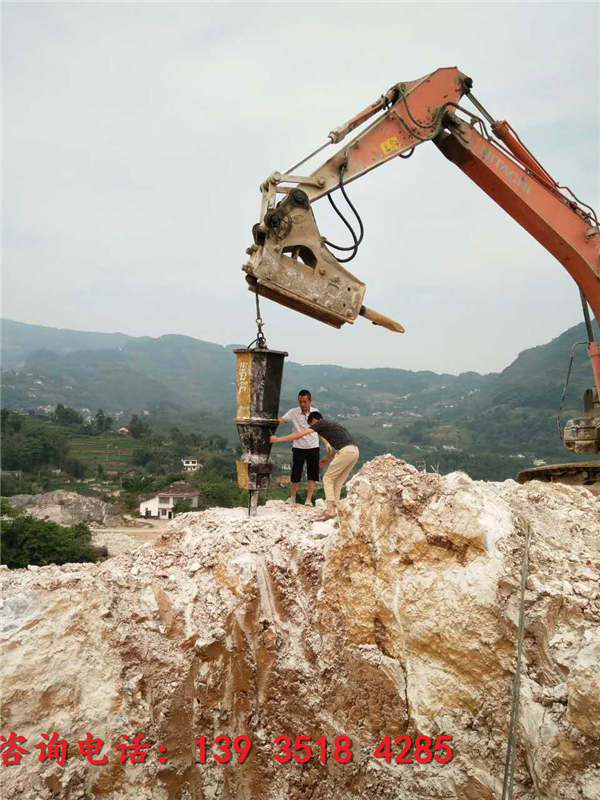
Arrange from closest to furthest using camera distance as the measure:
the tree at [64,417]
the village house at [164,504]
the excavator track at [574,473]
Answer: the excavator track at [574,473] → the village house at [164,504] → the tree at [64,417]

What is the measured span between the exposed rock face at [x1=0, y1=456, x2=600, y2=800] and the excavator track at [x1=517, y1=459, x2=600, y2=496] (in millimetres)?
3422

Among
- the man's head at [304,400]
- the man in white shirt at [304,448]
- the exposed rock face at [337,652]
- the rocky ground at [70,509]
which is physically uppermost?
the man's head at [304,400]

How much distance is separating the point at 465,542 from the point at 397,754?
1411 millimetres

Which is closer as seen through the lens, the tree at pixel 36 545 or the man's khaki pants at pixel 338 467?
the man's khaki pants at pixel 338 467

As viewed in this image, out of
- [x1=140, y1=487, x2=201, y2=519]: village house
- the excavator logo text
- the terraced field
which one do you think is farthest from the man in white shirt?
the terraced field

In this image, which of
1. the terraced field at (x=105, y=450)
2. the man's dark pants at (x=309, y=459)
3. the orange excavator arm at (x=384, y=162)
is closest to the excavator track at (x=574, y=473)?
the orange excavator arm at (x=384, y=162)

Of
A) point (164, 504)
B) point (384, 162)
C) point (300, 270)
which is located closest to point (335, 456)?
point (300, 270)

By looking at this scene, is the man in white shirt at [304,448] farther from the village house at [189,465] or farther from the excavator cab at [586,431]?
the village house at [189,465]

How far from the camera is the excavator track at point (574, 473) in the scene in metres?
7.58

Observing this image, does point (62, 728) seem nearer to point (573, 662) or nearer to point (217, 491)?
point (573, 662)

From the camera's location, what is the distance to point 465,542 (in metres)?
3.74

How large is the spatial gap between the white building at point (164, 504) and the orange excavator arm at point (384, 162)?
30916 millimetres

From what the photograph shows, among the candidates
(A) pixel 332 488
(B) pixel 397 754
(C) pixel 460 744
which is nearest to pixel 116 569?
(A) pixel 332 488

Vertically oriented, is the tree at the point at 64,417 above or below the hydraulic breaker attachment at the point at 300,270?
below
